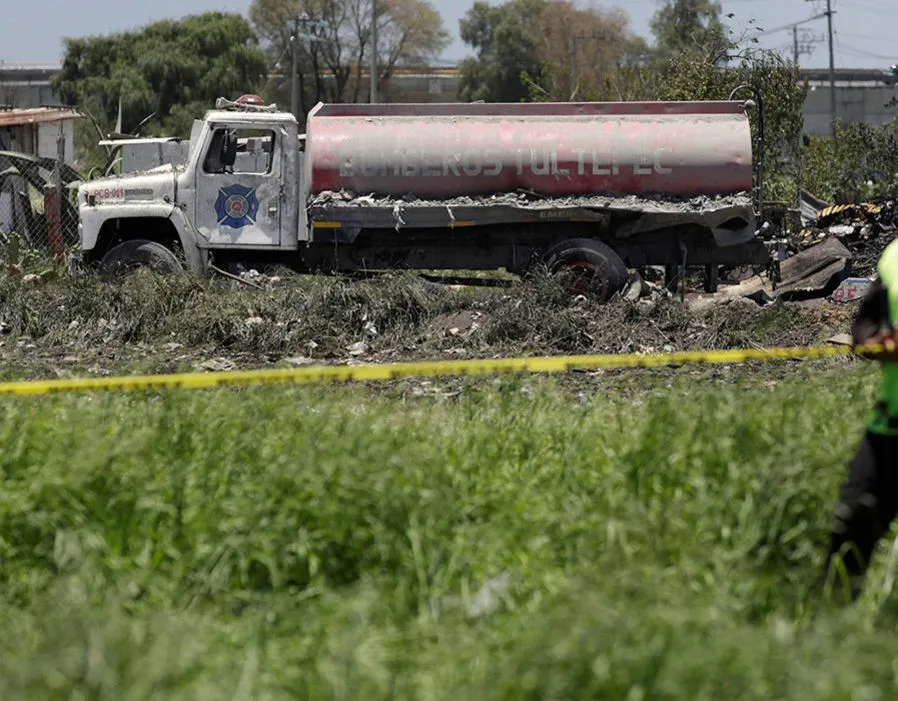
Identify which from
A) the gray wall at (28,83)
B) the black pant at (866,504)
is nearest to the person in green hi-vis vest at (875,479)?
the black pant at (866,504)

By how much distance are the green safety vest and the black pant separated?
4 cm

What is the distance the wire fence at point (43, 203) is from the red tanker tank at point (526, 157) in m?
4.82

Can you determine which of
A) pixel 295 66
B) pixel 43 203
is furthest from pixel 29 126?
pixel 295 66

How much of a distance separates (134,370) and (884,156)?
22975mm

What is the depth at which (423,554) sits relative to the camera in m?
5.20

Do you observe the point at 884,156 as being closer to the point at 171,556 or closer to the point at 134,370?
the point at 134,370

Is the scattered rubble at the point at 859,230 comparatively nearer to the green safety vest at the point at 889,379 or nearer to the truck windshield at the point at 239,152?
the truck windshield at the point at 239,152

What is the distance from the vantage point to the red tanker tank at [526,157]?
46.4ft

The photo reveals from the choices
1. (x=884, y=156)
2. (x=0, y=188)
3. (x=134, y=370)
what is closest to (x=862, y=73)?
(x=884, y=156)

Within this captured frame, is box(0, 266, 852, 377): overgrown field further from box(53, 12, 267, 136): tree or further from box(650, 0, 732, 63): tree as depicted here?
box(53, 12, 267, 136): tree

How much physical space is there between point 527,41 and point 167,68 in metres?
23.6

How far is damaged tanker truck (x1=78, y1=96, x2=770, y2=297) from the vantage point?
14.1m

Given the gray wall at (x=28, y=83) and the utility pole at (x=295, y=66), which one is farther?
the gray wall at (x=28, y=83)

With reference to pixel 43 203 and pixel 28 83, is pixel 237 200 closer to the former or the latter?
pixel 43 203
